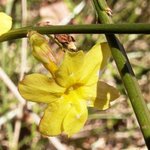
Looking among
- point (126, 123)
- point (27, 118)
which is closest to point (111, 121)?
point (126, 123)

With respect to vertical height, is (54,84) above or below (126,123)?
above

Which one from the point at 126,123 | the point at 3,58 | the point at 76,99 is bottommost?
the point at 126,123

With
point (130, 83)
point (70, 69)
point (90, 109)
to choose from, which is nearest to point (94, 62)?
point (70, 69)

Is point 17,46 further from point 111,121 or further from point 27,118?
point 111,121

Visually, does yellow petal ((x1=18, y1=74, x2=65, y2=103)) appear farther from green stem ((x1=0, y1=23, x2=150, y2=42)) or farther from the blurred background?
the blurred background

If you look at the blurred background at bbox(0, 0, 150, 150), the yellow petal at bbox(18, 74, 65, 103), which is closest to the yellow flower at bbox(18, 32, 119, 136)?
the yellow petal at bbox(18, 74, 65, 103)
